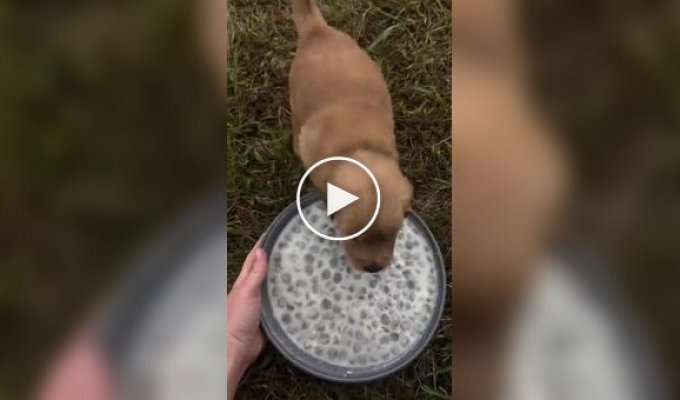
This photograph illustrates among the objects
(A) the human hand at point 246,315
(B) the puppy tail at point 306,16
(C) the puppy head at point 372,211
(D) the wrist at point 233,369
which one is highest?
(B) the puppy tail at point 306,16

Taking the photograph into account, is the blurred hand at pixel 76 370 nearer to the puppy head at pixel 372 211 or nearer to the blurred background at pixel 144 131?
the blurred background at pixel 144 131

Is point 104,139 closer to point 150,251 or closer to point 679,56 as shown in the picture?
point 150,251

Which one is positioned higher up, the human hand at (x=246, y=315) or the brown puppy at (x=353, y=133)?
the brown puppy at (x=353, y=133)

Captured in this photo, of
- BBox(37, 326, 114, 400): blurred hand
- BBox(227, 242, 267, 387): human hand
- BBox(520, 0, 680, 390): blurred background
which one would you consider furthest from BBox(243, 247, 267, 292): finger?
BBox(520, 0, 680, 390): blurred background

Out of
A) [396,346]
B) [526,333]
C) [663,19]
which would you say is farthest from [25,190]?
[663,19]

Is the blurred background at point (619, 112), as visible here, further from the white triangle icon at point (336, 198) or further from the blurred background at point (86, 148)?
the blurred background at point (86, 148)

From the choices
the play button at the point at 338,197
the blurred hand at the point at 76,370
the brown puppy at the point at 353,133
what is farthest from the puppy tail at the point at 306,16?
the blurred hand at the point at 76,370

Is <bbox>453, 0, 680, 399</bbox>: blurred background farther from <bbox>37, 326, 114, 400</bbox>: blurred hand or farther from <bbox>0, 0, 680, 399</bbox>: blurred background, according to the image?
<bbox>37, 326, 114, 400</bbox>: blurred hand
